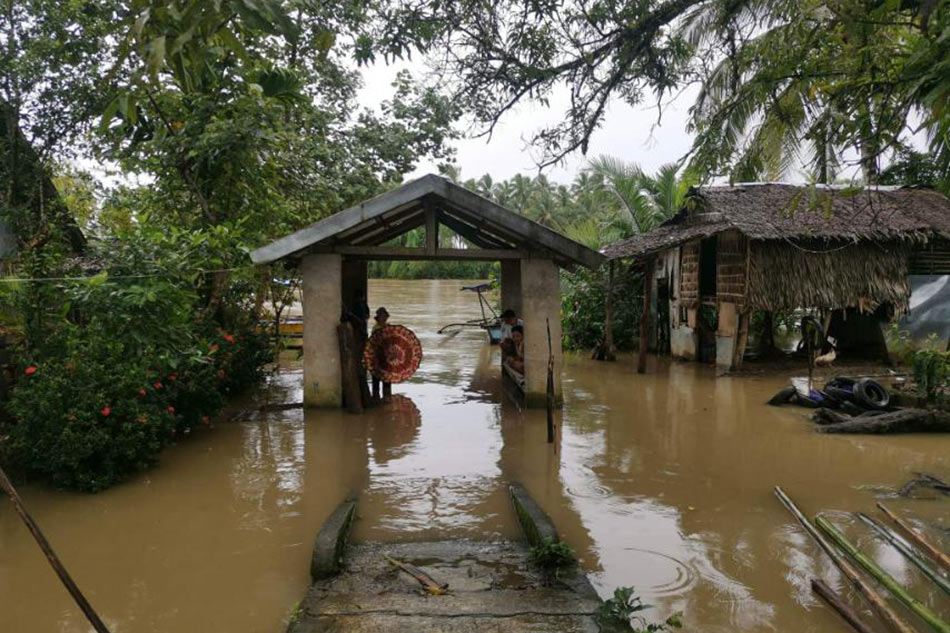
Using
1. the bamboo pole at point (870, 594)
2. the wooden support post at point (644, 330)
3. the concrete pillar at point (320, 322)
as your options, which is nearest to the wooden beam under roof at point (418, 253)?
the concrete pillar at point (320, 322)

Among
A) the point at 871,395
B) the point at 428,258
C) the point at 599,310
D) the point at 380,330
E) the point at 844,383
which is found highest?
the point at 428,258

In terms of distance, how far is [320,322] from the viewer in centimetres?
973

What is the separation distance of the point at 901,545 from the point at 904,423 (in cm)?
483

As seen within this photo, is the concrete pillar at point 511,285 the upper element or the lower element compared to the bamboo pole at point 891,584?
upper

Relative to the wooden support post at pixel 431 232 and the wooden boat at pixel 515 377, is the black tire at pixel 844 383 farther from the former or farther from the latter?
the wooden support post at pixel 431 232

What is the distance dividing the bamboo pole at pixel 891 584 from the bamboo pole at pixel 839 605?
24 centimetres

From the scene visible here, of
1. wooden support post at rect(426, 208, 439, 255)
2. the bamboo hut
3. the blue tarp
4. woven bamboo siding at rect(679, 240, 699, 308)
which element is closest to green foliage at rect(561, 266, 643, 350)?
woven bamboo siding at rect(679, 240, 699, 308)

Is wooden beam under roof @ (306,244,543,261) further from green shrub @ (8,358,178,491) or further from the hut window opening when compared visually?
the hut window opening

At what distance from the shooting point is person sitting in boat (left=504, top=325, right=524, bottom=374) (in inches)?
428

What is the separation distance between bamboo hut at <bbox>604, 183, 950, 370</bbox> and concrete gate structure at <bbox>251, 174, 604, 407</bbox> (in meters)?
4.08

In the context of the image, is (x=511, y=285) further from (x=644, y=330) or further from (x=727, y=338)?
(x=727, y=338)

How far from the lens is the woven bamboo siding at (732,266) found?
13.3 metres

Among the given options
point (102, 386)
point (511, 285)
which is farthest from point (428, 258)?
point (102, 386)

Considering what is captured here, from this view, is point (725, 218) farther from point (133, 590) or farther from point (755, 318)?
point (133, 590)
